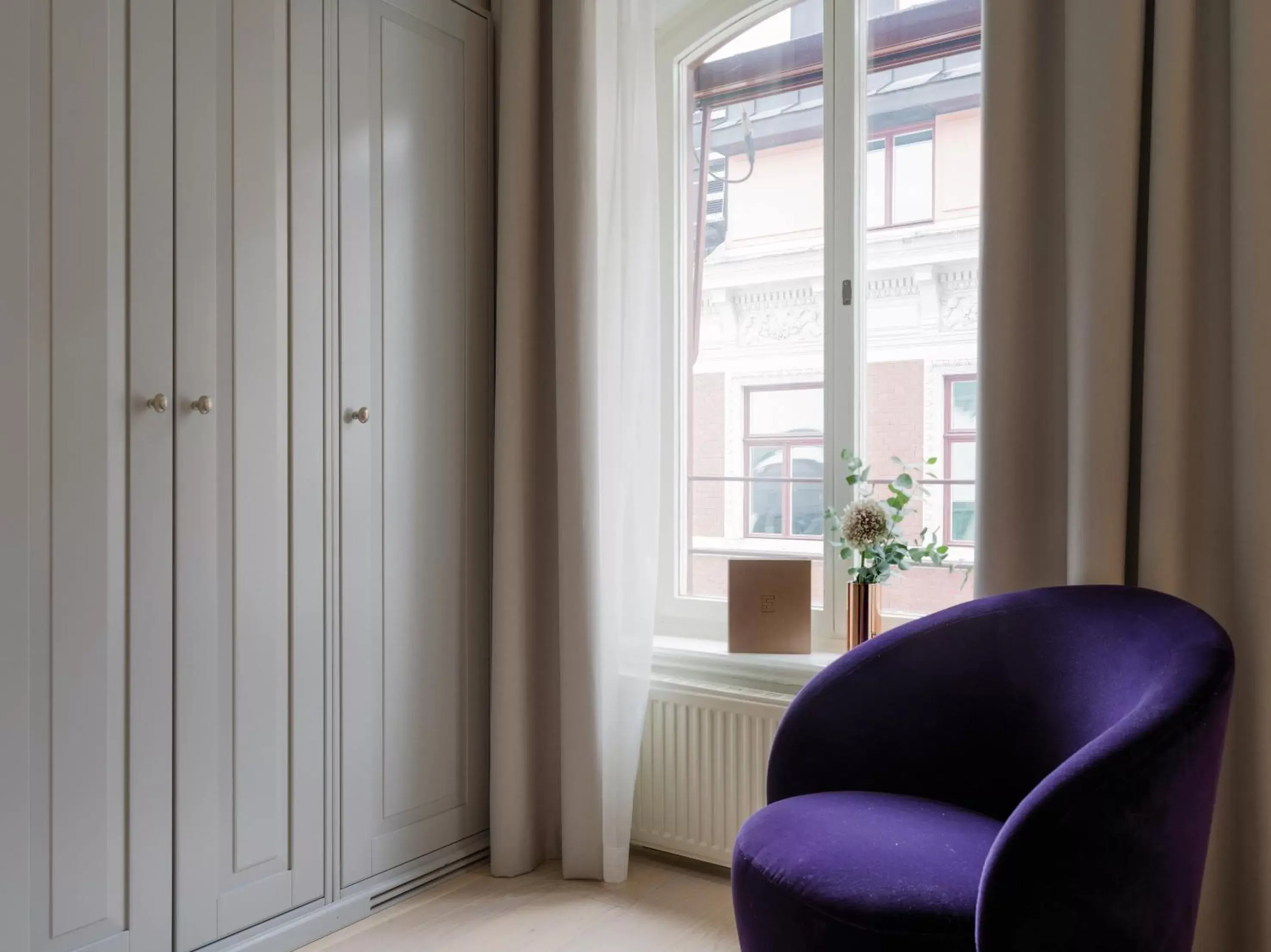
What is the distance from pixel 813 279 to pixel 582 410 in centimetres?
70

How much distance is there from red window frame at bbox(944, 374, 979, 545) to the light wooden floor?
1.03 metres

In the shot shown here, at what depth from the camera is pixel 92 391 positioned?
1788mm

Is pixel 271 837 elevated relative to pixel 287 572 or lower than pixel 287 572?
lower

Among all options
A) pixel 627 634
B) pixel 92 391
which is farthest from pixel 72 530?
pixel 627 634

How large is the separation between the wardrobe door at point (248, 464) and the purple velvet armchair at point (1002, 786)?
106cm

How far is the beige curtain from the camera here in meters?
1.64

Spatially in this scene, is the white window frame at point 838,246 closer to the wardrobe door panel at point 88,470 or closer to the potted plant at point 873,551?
the potted plant at point 873,551

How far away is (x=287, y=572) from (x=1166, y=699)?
5.43 ft

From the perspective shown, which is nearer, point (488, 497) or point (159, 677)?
point (159, 677)

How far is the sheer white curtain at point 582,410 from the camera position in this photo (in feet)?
8.11

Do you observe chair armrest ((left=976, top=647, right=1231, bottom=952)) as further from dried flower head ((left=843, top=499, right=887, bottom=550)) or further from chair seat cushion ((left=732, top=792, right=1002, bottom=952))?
dried flower head ((left=843, top=499, right=887, bottom=550))

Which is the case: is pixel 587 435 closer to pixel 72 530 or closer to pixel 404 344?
pixel 404 344

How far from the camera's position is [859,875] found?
4.34 ft

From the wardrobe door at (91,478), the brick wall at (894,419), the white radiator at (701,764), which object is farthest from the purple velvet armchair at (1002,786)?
the wardrobe door at (91,478)
